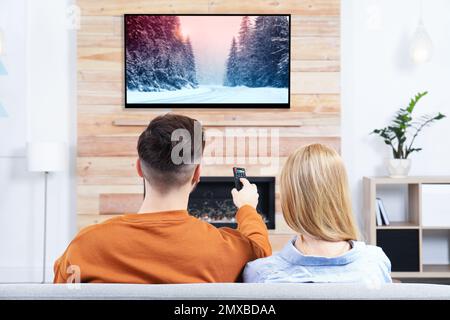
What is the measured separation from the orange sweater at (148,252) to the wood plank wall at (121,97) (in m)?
2.70

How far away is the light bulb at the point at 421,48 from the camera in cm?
377

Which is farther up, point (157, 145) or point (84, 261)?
point (157, 145)

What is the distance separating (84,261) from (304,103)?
115 inches

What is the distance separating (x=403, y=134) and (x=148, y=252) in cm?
297

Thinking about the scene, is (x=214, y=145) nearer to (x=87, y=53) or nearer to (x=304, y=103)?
(x=304, y=103)

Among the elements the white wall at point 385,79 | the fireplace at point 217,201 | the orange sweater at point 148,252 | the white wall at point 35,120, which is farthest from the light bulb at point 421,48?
the orange sweater at point 148,252

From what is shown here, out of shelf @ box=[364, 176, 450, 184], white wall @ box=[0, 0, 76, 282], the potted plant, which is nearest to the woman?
shelf @ box=[364, 176, 450, 184]

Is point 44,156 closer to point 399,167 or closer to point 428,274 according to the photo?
point 399,167

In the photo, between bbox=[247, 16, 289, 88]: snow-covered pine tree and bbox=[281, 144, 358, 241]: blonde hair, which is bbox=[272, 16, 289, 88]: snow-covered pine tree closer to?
bbox=[247, 16, 289, 88]: snow-covered pine tree

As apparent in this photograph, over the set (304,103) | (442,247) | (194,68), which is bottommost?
(442,247)

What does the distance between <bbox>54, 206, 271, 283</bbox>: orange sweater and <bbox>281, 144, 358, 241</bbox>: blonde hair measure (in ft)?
0.47

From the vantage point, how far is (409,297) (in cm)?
83
